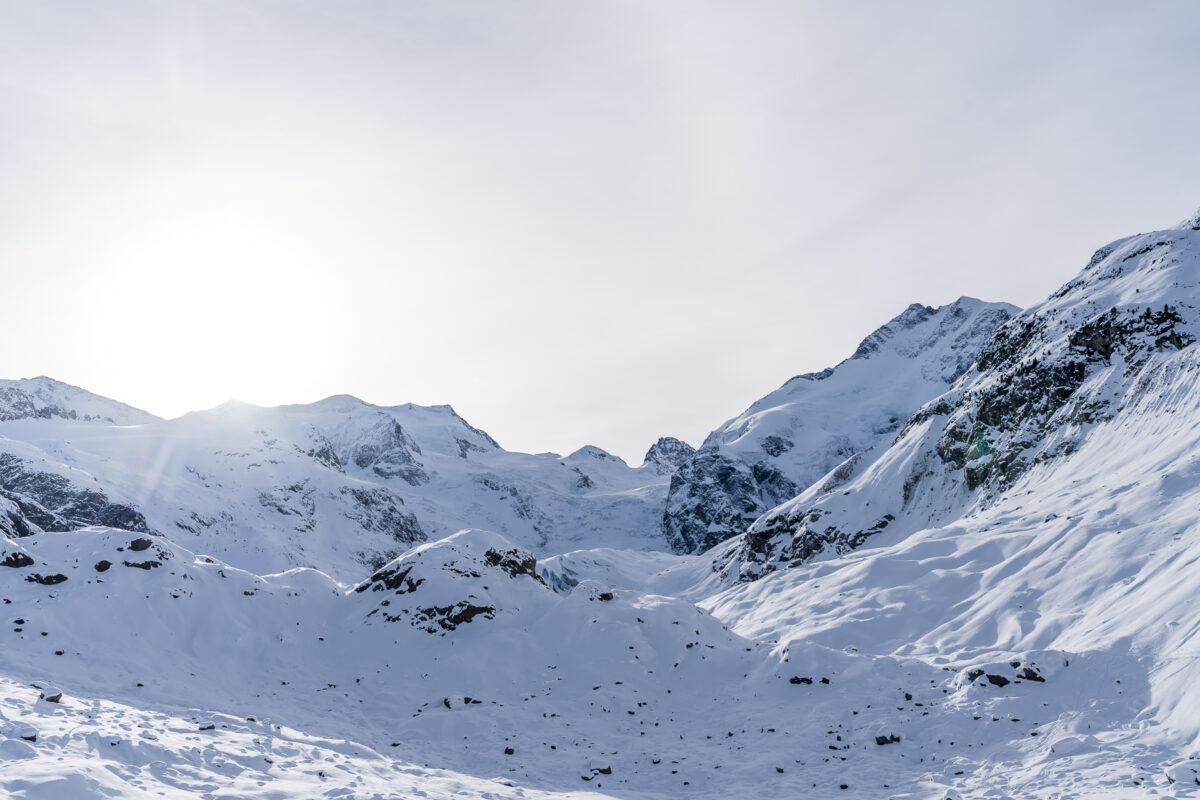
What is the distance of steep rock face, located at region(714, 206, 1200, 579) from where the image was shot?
156 feet

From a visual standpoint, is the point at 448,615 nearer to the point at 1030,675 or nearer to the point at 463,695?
the point at 463,695

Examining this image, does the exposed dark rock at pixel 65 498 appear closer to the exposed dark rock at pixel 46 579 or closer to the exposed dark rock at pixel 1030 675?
the exposed dark rock at pixel 46 579

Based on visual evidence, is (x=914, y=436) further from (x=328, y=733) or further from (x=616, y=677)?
(x=328, y=733)

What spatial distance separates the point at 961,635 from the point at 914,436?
45603 millimetres

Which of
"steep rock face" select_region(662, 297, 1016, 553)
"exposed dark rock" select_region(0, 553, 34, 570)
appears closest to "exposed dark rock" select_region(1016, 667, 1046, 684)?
"exposed dark rock" select_region(0, 553, 34, 570)

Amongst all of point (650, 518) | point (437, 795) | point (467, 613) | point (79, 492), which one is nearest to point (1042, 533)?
point (467, 613)

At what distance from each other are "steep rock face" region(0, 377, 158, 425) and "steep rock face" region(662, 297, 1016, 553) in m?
123

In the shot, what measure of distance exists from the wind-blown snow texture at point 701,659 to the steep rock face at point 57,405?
109m

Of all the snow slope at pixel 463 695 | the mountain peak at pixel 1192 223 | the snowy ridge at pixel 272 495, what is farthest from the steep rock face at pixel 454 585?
the mountain peak at pixel 1192 223

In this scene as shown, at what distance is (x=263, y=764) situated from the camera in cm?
1587

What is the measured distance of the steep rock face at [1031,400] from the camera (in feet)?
156

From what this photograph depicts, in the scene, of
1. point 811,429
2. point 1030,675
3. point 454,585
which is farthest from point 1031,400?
point 811,429

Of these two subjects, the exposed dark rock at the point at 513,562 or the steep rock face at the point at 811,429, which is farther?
the steep rock face at the point at 811,429

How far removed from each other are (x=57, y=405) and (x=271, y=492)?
7773 cm
